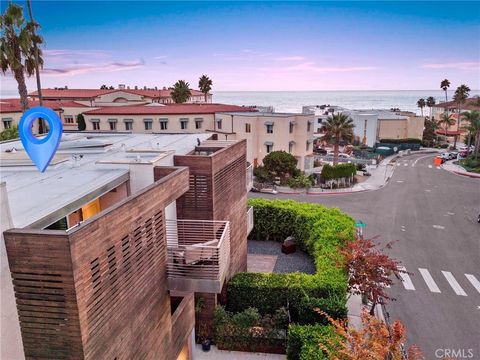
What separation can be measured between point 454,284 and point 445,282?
0.44 meters

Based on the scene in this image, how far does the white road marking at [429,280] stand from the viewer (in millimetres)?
20562

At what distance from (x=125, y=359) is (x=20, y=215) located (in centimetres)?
397

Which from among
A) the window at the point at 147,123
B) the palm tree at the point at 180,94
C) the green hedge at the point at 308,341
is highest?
the palm tree at the point at 180,94

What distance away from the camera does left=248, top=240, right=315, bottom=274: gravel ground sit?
76.3 ft

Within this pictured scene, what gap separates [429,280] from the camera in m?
21.6

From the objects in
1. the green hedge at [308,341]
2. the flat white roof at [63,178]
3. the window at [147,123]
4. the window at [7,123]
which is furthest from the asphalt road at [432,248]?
the window at [7,123]

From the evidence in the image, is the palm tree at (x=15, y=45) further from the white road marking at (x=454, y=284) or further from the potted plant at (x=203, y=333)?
the white road marking at (x=454, y=284)

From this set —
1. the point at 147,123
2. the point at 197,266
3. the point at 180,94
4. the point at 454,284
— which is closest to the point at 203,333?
the point at 197,266

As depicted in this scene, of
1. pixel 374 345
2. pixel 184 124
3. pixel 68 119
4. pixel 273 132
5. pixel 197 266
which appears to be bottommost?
pixel 374 345

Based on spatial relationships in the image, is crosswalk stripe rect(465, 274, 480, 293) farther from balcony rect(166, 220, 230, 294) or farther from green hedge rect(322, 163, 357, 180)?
green hedge rect(322, 163, 357, 180)

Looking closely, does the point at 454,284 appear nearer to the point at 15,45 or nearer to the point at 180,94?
the point at 15,45

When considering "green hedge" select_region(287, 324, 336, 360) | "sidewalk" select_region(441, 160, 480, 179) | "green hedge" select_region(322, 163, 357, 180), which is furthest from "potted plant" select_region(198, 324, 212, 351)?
"sidewalk" select_region(441, 160, 480, 179)

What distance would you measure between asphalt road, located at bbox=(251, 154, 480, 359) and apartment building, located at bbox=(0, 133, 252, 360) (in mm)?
10000

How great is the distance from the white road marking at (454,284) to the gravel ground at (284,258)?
7.55m
